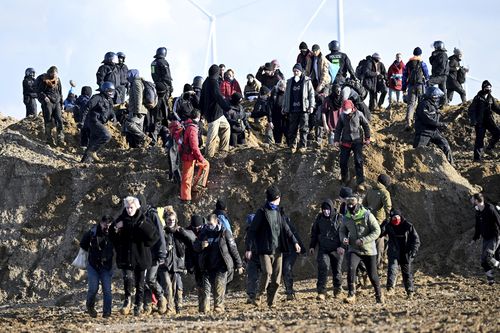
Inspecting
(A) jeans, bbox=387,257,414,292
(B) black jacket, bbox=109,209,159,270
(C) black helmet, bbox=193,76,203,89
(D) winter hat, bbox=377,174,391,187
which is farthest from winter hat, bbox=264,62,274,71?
(B) black jacket, bbox=109,209,159,270

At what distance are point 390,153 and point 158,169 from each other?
16.8 feet

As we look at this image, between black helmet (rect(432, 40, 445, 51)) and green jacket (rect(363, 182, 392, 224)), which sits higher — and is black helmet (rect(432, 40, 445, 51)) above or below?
above

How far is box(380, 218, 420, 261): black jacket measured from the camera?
20.1 meters

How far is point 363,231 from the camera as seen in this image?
63.0 ft

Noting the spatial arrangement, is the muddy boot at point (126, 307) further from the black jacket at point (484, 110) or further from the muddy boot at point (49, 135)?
the muddy boot at point (49, 135)

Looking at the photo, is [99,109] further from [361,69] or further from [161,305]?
[361,69]

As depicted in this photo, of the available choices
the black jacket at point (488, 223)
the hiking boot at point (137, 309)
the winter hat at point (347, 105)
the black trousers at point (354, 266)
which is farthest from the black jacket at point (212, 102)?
the hiking boot at point (137, 309)

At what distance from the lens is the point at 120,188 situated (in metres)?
26.2

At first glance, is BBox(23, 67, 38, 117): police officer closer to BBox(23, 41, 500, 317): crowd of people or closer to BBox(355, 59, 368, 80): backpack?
BBox(23, 41, 500, 317): crowd of people

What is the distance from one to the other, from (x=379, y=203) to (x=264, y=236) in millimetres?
3593

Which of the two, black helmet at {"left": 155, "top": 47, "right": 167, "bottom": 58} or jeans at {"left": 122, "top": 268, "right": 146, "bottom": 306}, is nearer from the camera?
jeans at {"left": 122, "top": 268, "right": 146, "bottom": 306}

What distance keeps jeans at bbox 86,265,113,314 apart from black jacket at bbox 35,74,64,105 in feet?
34.3

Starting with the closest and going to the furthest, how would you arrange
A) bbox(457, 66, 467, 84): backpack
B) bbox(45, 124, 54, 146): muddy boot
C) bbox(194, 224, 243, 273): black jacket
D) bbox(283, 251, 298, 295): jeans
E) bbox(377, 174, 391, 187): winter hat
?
1. bbox(194, 224, 243, 273): black jacket
2. bbox(283, 251, 298, 295): jeans
3. bbox(377, 174, 391, 187): winter hat
4. bbox(45, 124, 54, 146): muddy boot
5. bbox(457, 66, 467, 84): backpack

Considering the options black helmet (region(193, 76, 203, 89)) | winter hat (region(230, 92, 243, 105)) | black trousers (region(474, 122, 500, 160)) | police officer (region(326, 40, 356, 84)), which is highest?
police officer (region(326, 40, 356, 84))
